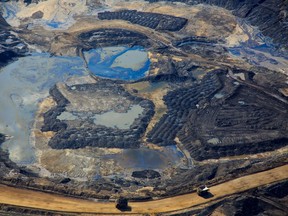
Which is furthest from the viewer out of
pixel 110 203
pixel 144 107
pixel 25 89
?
pixel 25 89

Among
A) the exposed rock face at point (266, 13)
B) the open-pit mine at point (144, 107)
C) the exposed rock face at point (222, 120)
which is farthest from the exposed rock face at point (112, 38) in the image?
the exposed rock face at point (266, 13)

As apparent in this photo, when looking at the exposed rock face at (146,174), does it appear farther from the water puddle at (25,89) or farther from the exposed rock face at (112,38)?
the exposed rock face at (112,38)

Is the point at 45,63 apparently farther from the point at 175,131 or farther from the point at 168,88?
the point at 175,131

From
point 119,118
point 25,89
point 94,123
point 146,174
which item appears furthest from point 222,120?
point 25,89

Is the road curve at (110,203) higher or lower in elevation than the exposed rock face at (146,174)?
higher

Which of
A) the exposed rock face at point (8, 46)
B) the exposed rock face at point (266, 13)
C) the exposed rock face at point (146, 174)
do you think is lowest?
the exposed rock face at point (8, 46)

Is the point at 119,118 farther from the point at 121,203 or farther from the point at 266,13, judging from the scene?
the point at 266,13

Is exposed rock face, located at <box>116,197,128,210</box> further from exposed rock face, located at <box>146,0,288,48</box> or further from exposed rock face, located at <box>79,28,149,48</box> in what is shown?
exposed rock face, located at <box>146,0,288,48</box>
